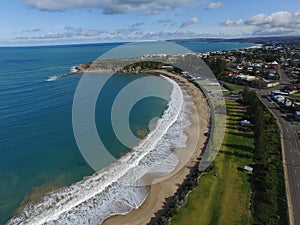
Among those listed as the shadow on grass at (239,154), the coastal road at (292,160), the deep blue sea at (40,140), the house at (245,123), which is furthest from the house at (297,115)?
the deep blue sea at (40,140)

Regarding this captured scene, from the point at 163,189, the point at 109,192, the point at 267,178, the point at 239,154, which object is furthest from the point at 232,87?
Result: the point at 109,192

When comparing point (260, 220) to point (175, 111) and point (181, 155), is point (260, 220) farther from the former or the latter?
point (175, 111)

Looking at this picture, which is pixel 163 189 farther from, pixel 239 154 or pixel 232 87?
pixel 232 87

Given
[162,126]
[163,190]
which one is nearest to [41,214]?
[163,190]

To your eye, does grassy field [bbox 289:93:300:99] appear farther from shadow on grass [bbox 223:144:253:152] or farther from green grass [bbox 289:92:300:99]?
shadow on grass [bbox 223:144:253:152]

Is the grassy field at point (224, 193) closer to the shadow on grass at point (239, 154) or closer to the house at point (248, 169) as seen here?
the shadow on grass at point (239, 154)
